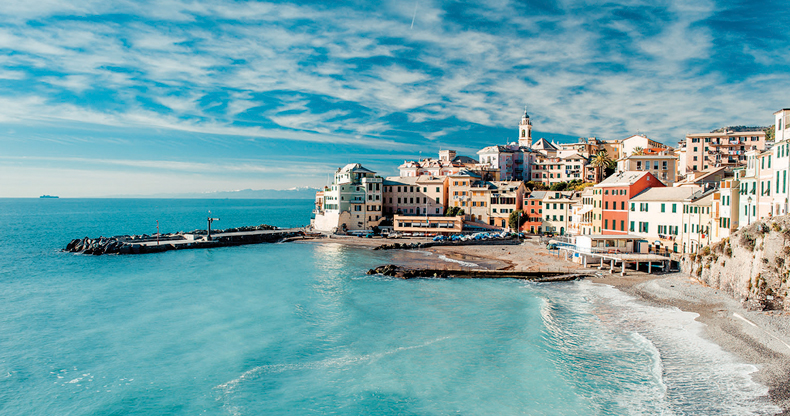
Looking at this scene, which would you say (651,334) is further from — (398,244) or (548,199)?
(548,199)

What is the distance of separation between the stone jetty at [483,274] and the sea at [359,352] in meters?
2.18

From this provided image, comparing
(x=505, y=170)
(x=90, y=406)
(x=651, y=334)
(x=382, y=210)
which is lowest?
(x=90, y=406)

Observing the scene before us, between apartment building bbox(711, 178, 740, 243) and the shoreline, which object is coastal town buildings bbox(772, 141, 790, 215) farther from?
the shoreline

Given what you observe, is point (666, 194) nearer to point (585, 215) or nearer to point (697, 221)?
point (697, 221)

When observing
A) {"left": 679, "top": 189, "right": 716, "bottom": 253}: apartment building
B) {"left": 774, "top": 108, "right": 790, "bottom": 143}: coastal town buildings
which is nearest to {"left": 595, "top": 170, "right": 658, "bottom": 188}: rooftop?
{"left": 679, "top": 189, "right": 716, "bottom": 253}: apartment building

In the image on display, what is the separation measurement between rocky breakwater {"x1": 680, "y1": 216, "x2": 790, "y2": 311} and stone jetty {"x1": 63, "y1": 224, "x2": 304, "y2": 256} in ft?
236

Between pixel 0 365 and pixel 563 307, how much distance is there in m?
39.7

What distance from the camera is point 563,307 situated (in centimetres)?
3666

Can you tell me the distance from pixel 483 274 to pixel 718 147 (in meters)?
71.9

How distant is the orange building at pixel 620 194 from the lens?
57.5m

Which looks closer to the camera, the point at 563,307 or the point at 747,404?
the point at 747,404

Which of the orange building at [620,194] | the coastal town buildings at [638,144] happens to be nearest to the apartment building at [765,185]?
Result: the orange building at [620,194]

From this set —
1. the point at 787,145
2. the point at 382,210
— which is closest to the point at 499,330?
the point at 787,145

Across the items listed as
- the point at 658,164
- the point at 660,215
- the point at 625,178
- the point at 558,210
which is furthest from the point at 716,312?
the point at 558,210
